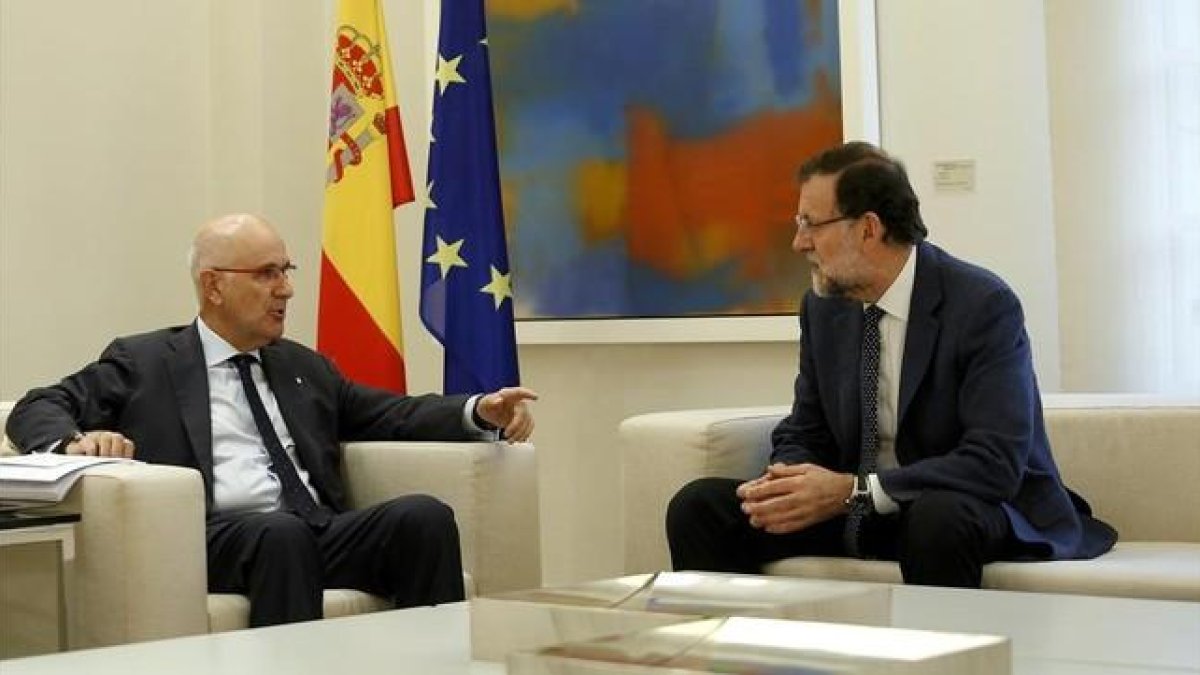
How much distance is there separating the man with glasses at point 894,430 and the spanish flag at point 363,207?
1622mm

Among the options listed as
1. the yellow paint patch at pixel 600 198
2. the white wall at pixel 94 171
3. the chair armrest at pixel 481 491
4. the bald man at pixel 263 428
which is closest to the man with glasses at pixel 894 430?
the chair armrest at pixel 481 491

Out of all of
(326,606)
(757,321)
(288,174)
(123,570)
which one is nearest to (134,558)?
(123,570)

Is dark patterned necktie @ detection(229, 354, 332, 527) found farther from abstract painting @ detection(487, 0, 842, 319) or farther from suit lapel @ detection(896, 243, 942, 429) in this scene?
abstract painting @ detection(487, 0, 842, 319)

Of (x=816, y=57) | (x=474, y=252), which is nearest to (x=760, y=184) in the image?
(x=816, y=57)

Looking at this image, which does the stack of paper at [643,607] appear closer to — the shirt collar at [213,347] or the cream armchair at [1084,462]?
the cream armchair at [1084,462]

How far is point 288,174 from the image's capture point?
19.6 feet

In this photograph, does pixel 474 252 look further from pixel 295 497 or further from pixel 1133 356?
pixel 1133 356

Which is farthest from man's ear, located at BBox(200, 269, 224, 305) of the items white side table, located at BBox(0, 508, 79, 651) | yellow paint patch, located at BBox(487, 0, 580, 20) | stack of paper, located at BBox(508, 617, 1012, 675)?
stack of paper, located at BBox(508, 617, 1012, 675)

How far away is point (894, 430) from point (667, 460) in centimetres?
49

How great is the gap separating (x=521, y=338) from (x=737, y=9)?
4.03 feet

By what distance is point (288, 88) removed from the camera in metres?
5.97

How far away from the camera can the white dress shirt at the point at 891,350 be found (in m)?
3.66

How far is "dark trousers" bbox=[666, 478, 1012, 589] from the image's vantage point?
10.9ft

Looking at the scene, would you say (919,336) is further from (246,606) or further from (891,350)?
(246,606)
